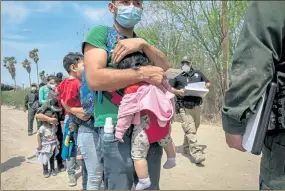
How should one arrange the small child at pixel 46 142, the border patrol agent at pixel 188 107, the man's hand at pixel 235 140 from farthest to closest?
1. the border patrol agent at pixel 188 107
2. the small child at pixel 46 142
3. the man's hand at pixel 235 140

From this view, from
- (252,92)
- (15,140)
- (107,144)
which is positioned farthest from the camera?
(15,140)

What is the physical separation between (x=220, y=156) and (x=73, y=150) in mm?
2945

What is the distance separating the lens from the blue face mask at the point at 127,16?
2199mm

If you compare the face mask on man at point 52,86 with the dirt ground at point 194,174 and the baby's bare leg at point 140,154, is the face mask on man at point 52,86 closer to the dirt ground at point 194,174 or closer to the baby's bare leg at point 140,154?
the dirt ground at point 194,174

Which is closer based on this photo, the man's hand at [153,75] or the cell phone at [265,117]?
the cell phone at [265,117]

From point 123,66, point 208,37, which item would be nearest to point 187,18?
point 208,37

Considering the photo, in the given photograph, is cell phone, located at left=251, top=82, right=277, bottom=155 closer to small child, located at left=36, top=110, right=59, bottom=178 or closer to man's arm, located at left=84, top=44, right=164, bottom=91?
man's arm, located at left=84, top=44, right=164, bottom=91

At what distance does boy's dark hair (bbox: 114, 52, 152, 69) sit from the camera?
2.06 metres

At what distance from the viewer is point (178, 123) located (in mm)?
10953

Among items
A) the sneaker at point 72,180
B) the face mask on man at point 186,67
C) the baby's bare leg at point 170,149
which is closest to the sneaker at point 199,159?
the face mask on man at point 186,67

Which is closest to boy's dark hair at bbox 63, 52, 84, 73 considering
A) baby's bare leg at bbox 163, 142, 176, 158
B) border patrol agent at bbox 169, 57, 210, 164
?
baby's bare leg at bbox 163, 142, 176, 158

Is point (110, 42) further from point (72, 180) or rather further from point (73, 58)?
point (72, 180)

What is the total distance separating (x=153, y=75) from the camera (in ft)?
6.75

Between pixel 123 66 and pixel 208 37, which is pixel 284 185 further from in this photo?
pixel 208 37
